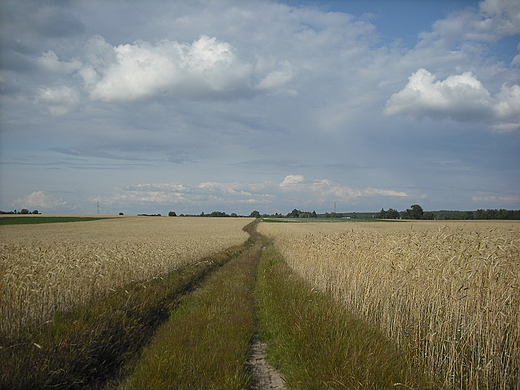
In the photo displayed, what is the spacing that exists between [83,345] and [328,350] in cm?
445

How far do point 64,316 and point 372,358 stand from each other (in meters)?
6.53

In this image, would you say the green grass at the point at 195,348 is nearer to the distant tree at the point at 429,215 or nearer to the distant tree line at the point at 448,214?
the distant tree line at the point at 448,214

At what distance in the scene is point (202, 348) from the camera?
6262 millimetres

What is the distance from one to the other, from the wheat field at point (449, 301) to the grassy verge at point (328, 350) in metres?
0.51

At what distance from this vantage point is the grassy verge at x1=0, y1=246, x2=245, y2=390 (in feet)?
16.1

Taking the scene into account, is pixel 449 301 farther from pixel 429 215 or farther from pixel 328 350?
pixel 429 215

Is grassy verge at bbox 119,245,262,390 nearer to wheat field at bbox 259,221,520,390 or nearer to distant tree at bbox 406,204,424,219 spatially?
wheat field at bbox 259,221,520,390

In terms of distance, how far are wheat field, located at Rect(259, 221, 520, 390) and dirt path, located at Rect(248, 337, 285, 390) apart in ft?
7.76

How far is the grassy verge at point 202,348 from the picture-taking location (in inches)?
202

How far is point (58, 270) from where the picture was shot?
880 cm

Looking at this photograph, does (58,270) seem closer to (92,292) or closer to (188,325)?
(92,292)

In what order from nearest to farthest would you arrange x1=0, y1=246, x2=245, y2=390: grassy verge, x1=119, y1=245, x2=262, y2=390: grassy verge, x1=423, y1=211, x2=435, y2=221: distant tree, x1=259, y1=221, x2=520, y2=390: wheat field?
x1=259, y1=221, x2=520, y2=390: wheat field < x1=0, y1=246, x2=245, y2=390: grassy verge < x1=119, y1=245, x2=262, y2=390: grassy verge < x1=423, y1=211, x2=435, y2=221: distant tree

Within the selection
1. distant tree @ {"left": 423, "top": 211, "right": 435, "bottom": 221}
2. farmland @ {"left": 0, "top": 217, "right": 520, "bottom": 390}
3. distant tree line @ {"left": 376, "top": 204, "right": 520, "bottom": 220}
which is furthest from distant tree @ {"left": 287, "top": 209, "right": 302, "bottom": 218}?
farmland @ {"left": 0, "top": 217, "right": 520, "bottom": 390}

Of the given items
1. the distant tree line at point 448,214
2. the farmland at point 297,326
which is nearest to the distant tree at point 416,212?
the distant tree line at point 448,214
